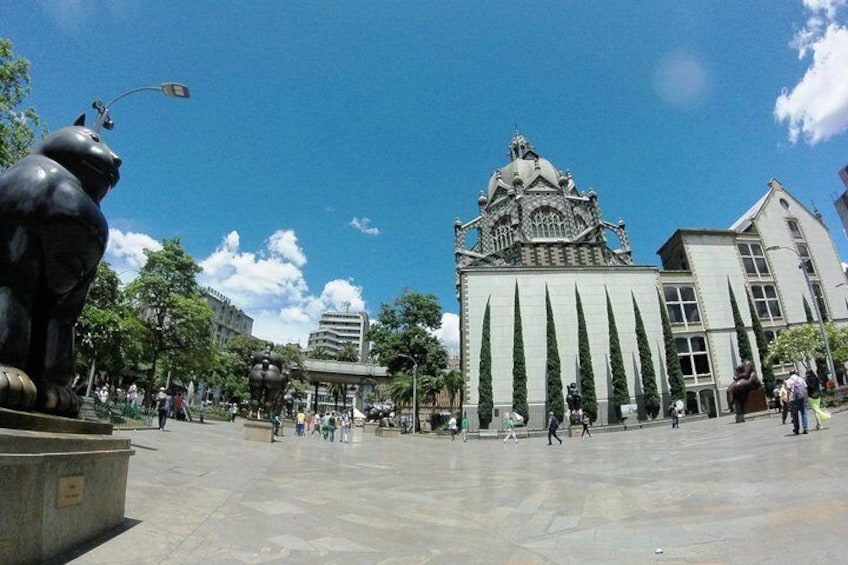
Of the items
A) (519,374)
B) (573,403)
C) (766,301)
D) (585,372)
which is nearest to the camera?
(573,403)

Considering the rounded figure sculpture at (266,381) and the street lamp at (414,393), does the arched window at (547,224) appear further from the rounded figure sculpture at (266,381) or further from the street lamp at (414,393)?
the rounded figure sculpture at (266,381)

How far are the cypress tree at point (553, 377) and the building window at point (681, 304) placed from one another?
Result: 12.1 meters

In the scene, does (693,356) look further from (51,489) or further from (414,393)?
(51,489)

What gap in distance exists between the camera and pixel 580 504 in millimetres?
5695

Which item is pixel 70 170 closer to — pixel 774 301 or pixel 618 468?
pixel 618 468

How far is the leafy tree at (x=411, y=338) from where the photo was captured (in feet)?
143

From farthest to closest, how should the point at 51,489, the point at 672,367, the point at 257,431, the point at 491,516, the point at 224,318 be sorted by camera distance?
the point at 224,318 → the point at 672,367 → the point at 257,431 → the point at 491,516 → the point at 51,489

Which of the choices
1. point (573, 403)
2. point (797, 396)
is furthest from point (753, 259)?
point (797, 396)

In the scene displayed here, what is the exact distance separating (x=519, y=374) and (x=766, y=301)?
82.3ft

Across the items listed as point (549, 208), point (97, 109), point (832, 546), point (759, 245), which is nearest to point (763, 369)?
point (759, 245)

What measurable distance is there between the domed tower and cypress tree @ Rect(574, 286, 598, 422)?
450 inches

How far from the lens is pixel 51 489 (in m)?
2.49

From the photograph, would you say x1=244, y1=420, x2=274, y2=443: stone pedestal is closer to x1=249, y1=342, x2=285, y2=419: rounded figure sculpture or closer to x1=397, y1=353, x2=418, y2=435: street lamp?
x1=249, y1=342, x2=285, y2=419: rounded figure sculpture

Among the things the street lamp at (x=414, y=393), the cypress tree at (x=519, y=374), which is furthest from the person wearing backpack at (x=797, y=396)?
the street lamp at (x=414, y=393)
